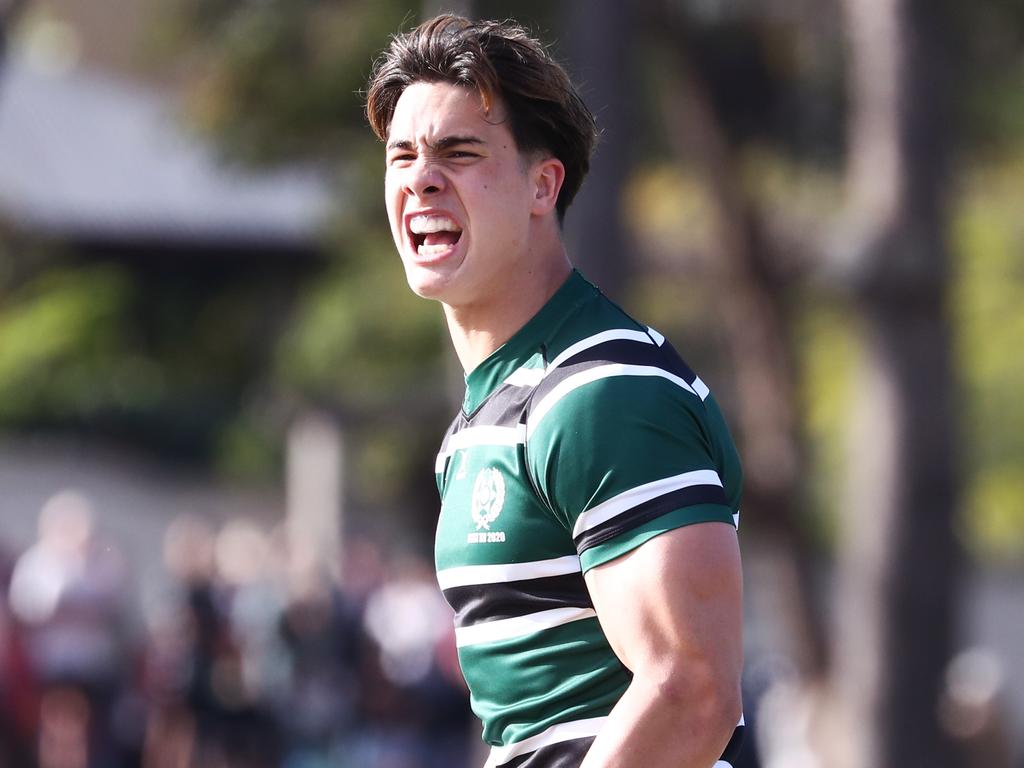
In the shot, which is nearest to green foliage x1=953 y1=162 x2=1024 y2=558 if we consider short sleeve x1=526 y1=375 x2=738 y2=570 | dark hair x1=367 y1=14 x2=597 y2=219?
dark hair x1=367 y1=14 x2=597 y2=219

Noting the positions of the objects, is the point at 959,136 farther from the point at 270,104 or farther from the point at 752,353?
the point at 270,104

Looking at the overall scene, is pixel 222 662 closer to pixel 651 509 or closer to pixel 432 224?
pixel 432 224

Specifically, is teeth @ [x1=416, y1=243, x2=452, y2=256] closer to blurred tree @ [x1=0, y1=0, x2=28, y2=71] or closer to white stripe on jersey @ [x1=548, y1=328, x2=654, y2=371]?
white stripe on jersey @ [x1=548, y1=328, x2=654, y2=371]

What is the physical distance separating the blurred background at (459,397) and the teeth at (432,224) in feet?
6.44

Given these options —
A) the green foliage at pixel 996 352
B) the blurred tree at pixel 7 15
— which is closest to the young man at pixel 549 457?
the blurred tree at pixel 7 15

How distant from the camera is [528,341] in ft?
10.1

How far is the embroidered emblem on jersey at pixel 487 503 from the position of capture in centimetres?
291

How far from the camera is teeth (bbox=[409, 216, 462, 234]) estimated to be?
10.1 feet

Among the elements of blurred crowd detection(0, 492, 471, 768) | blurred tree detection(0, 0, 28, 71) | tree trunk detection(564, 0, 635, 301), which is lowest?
blurred crowd detection(0, 492, 471, 768)

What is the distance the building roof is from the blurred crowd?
12869 mm

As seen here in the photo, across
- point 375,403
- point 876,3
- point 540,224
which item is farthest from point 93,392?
point 540,224

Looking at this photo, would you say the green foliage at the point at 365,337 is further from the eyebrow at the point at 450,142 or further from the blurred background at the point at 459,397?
the eyebrow at the point at 450,142

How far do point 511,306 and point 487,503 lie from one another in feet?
1.21

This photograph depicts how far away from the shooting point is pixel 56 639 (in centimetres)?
1304
